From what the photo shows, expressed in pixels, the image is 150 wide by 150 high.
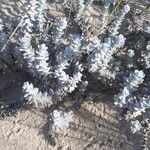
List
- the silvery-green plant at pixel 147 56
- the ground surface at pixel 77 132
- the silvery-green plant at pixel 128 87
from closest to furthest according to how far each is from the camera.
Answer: the silvery-green plant at pixel 128 87
the ground surface at pixel 77 132
the silvery-green plant at pixel 147 56

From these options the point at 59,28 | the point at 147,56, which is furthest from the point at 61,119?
the point at 147,56

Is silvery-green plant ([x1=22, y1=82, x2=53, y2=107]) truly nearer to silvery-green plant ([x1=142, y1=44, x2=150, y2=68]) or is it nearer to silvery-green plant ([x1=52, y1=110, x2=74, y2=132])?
silvery-green plant ([x1=52, y1=110, x2=74, y2=132])

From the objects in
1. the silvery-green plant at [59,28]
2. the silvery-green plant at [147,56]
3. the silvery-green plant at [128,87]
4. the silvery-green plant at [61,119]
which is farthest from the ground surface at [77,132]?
the silvery-green plant at [59,28]

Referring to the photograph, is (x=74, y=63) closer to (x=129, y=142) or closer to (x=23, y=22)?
(x=23, y=22)

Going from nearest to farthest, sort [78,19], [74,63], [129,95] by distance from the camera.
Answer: [129,95]
[74,63]
[78,19]

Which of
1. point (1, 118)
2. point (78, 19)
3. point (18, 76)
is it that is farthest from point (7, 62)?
point (78, 19)

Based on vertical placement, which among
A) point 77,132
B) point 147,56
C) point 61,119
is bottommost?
point 77,132

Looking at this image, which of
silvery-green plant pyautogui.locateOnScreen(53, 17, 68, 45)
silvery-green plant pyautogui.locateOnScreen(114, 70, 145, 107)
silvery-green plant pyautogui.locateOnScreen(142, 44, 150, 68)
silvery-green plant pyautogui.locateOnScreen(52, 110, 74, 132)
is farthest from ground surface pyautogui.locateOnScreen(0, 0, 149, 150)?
silvery-green plant pyautogui.locateOnScreen(53, 17, 68, 45)

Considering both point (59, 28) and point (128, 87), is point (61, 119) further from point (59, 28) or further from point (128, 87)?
point (59, 28)

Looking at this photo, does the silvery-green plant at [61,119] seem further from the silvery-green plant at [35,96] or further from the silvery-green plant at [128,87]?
the silvery-green plant at [128,87]
